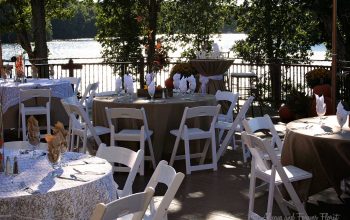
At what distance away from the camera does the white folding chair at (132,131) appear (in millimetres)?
7398

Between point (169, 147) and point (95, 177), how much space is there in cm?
420

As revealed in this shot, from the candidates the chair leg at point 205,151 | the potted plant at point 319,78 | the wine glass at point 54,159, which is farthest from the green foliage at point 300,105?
the wine glass at point 54,159

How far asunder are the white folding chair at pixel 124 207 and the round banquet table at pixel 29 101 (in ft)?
22.2

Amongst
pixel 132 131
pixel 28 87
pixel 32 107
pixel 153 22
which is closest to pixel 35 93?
pixel 32 107

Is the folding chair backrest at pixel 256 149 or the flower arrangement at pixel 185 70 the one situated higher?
the flower arrangement at pixel 185 70

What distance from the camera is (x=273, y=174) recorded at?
516 centimetres

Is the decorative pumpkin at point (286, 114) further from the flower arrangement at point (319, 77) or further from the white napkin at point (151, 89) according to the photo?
the white napkin at point (151, 89)

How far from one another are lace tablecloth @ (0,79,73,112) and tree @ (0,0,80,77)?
28.6 ft

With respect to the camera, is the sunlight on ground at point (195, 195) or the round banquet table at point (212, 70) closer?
the sunlight on ground at point (195, 195)

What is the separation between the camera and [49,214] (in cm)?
359

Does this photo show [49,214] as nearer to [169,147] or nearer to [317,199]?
[317,199]

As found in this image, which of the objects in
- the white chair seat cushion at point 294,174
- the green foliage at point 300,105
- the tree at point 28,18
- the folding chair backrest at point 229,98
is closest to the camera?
the white chair seat cushion at point 294,174

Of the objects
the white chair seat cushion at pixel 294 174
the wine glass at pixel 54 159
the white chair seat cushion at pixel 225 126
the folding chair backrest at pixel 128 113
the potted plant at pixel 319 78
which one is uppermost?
the potted plant at pixel 319 78

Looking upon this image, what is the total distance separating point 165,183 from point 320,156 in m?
1.93
